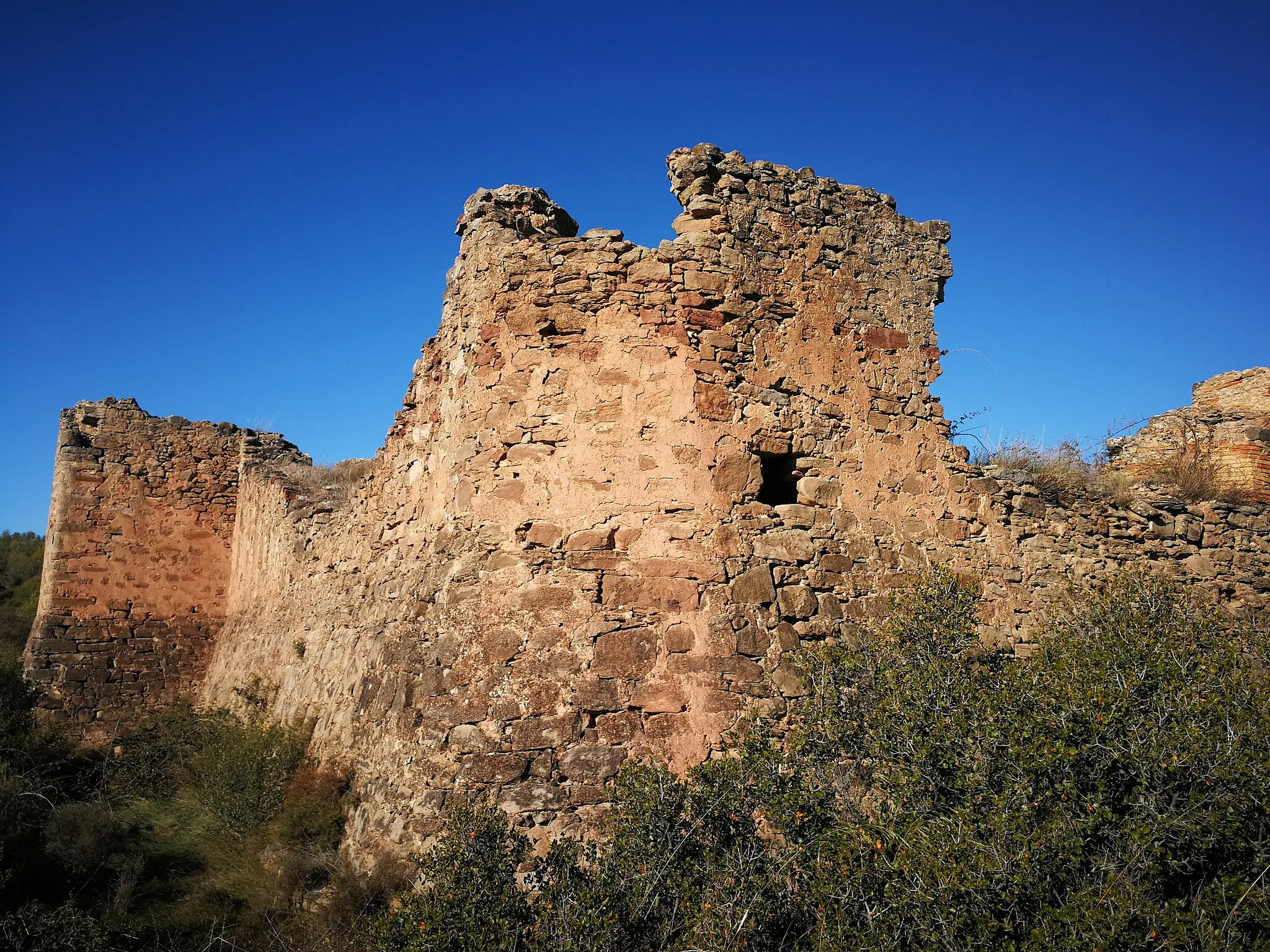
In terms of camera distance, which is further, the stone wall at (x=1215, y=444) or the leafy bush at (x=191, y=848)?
the stone wall at (x=1215, y=444)

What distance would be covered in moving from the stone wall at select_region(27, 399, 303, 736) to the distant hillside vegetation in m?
1.75

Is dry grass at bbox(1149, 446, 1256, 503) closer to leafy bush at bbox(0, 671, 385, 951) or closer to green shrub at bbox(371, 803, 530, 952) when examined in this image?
green shrub at bbox(371, 803, 530, 952)

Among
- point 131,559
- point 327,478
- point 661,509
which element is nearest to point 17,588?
point 131,559

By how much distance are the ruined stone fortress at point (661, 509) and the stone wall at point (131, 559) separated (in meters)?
5.84

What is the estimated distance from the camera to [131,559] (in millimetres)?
12844

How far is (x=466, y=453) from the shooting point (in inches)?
239

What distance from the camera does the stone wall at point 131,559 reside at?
12.1 meters

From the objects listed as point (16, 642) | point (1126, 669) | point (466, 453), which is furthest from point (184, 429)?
point (1126, 669)

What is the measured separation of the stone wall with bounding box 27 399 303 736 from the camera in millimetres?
12086

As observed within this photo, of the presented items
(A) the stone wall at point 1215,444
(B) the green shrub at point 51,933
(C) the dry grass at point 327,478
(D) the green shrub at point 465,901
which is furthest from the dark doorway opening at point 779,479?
(C) the dry grass at point 327,478

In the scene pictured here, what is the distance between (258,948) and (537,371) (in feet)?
12.7

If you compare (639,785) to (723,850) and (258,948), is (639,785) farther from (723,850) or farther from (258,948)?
(258,948)

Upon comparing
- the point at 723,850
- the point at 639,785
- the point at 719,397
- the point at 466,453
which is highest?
the point at 719,397

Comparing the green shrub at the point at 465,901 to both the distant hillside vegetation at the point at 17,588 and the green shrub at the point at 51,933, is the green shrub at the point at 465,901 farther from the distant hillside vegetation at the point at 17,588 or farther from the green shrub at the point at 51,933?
the distant hillside vegetation at the point at 17,588
